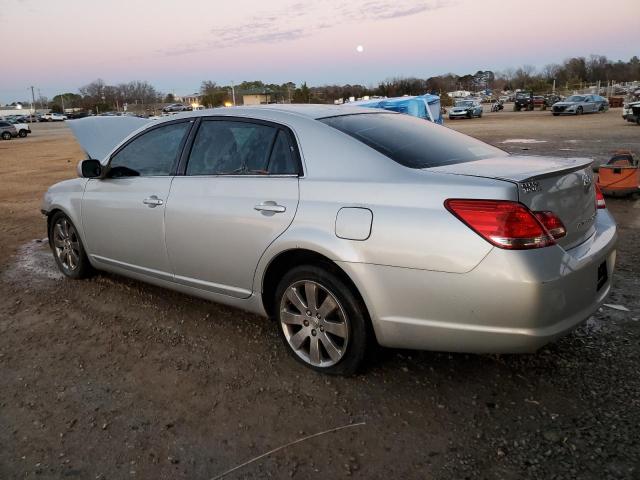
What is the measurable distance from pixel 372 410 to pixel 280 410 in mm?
501

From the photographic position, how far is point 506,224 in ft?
8.38

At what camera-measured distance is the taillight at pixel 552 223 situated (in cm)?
264

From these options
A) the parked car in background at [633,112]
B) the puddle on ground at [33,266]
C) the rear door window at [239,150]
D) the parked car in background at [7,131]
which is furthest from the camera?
the parked car in background at [7,131]

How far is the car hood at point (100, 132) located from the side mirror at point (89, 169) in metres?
2.68

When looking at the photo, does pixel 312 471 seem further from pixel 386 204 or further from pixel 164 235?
pixel 164 235

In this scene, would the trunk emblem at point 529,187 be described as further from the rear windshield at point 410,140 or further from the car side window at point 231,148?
the car side window at point 231,148

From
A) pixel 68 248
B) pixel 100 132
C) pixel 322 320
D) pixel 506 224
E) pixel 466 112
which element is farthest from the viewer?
pixel 466 112

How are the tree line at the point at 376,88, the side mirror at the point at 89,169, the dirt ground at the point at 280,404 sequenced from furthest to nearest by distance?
1. the tree line at the point at 376,88
2. the side mirror at the point at 89,169
3. the dirt ground at the point at 280,404

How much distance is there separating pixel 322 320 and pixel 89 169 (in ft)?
8.53

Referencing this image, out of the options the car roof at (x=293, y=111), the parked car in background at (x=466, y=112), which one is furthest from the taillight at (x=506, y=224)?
the parked car in background at (x=466, y=112)

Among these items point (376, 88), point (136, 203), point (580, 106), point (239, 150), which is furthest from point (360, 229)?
point (376, 88)

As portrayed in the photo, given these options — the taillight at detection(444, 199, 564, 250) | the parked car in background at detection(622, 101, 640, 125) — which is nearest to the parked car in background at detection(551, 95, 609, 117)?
the parked car in background at detection(622, 101, 640, 125)

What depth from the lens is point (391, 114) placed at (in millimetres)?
4012

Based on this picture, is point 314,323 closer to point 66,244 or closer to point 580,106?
point 66,244
